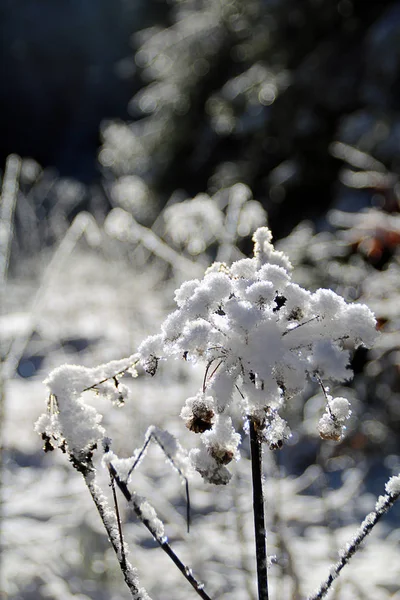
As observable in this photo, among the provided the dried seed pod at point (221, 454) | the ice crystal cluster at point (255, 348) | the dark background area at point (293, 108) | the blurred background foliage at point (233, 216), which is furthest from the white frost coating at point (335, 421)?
the dark background area at point (293, 108)

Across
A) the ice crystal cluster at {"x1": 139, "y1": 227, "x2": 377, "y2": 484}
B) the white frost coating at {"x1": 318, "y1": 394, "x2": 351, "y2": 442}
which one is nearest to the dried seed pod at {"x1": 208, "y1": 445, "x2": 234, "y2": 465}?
the ice crystal cluster at {"x1": 139, "y1": 227, "x2": 377, "y2": 484}

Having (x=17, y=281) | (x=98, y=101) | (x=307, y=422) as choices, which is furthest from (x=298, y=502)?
(x=98, y=101)

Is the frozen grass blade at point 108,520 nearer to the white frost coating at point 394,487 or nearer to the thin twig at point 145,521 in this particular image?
the thin twig at point 145,521

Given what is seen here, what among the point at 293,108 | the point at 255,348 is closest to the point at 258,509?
the point at 255,348

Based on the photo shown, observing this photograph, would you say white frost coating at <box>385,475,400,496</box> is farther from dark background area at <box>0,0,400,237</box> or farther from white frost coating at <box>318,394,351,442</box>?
dark background area at <box>0,0,400,237</box>

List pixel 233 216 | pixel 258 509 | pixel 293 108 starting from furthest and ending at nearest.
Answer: pixel 293 108 < pixel 233 216 < pixel 258 509

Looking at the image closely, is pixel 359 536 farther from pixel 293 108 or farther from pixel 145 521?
pixel 293 108
